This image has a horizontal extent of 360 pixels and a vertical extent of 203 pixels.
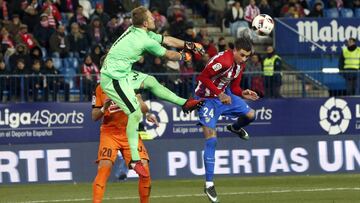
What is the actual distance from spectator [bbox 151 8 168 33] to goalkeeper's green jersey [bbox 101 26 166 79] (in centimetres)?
1629

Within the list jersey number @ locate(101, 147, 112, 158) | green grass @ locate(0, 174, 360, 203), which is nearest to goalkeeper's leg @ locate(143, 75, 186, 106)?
jersey number @ locate(101, 147, 112, 158)

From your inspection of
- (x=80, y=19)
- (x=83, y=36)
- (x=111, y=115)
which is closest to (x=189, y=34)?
(x=83, y=36)

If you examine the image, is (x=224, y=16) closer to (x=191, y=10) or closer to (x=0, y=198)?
(x=191, y=10)

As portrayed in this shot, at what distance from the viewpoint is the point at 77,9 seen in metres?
32.1

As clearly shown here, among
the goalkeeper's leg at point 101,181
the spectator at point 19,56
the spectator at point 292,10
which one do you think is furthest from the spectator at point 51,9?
the goalkeeper's leg at point 101,181

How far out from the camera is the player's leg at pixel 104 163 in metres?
15.7

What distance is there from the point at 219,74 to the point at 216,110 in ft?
2.23

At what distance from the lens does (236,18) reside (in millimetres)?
34375

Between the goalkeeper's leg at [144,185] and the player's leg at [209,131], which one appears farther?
the player's leg at [209,131]

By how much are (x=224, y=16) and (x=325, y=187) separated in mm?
13794

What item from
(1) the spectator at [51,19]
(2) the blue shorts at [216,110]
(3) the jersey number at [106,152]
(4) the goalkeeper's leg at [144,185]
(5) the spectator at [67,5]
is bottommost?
(4) the goalkeeper's leg at [144,185]

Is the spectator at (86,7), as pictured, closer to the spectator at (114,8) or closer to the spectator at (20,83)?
the spectator at (114,8)

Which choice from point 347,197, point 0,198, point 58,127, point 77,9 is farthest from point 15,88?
point 347,197

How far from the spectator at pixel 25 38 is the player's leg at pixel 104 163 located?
46.5 ft
